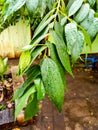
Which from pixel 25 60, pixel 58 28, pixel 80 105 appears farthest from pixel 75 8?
pixel 80 105

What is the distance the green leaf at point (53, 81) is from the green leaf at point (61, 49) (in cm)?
2

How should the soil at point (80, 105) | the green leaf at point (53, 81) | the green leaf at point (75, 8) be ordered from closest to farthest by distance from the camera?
the green leaf at point (53, 81) → the green leaf at point (75, 8) → the soil at point (80, 105)

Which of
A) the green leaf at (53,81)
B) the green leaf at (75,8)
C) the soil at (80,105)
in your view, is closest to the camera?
the green leaf at (53,81)

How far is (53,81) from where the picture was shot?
425mm

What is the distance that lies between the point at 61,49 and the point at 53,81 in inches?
2.9

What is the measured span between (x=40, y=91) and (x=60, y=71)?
6 centimetres

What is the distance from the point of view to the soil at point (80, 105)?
259 cm

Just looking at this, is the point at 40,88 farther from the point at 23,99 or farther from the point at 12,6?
the point at 12,6

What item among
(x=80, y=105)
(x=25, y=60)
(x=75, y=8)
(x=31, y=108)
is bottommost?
(x=80, y=105)

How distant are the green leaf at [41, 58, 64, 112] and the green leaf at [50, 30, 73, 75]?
2cm

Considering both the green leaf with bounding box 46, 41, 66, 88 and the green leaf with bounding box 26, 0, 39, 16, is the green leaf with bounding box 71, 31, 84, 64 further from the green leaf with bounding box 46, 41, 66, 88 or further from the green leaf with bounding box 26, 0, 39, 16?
the green leaf with bounding box 26, 0, 39, 16

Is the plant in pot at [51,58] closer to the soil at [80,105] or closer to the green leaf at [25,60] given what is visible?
the green leaf at [25,60]

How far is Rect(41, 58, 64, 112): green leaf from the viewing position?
0.42 meters

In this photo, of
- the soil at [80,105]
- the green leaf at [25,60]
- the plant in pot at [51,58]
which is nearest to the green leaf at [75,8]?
the plant in pot at [51,58]
